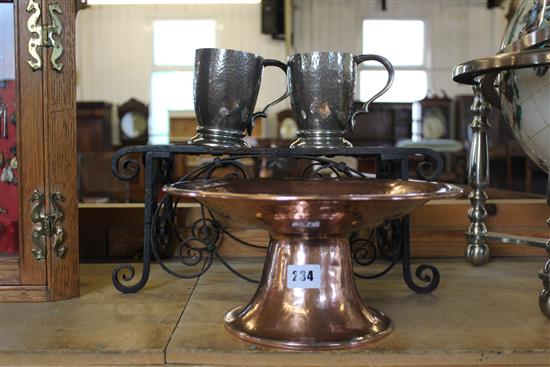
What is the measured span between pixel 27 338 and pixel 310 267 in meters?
0.43

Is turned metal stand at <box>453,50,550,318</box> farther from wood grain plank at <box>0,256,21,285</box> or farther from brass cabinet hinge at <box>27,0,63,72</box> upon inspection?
wood grain plank at <box>0,256,21,285</box>

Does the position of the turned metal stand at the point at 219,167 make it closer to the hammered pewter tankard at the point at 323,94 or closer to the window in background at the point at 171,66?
the hammered pewter tankard at the point at 323,94

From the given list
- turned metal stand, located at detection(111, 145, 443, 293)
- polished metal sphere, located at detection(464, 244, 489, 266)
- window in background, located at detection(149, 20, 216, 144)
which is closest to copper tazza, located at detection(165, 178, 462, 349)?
turned metal stand, located at detection(111, 145, 443, 293)

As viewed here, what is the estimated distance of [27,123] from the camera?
929 mm

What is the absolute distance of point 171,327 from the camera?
0.86 m

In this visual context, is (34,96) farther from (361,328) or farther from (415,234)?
(415,234)

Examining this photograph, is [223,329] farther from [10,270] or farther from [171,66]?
[171,66]

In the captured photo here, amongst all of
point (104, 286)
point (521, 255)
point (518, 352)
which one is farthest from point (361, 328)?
point (521, 255)

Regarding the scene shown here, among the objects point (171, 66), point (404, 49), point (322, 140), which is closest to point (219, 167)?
point (322, 140)

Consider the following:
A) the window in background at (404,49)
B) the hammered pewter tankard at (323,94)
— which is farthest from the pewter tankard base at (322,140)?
the window in background at (404,49)

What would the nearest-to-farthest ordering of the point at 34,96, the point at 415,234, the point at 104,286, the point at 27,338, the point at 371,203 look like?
the point at 371,203
the point at 27,338
the point at 34,96
the point at 104,286
the point at 415,234

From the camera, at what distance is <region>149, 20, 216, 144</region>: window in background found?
6625 millimetres

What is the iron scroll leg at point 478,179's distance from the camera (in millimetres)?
1262

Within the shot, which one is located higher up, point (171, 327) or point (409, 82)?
point (409, 82)
